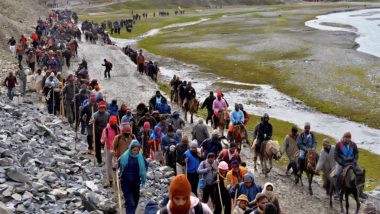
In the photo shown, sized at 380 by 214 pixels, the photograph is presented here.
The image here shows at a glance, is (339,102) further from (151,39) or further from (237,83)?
(151,39)

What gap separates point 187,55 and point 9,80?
129 ft

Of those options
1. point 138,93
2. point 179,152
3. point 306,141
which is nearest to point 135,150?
point 179,152

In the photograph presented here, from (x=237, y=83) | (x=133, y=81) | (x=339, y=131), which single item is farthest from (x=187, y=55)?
(x=339, y=131)

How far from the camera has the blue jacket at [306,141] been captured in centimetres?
1994

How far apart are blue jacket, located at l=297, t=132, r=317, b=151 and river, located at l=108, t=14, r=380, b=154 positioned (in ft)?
31.2

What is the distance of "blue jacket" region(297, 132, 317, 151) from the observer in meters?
19.9

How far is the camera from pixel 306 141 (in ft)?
65.6

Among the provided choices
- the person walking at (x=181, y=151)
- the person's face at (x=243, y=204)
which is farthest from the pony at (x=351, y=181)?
the person's face at (x=243, y=204)

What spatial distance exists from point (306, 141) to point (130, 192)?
357 inches

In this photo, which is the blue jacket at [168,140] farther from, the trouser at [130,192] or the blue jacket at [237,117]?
the blue jacket at [237,117]

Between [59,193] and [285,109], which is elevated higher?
[59,193]

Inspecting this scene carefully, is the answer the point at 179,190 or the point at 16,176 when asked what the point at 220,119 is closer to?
the point at 16,176

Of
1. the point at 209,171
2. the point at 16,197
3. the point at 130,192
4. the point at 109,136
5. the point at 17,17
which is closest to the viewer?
the point at 16,197

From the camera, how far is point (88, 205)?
13766mm
